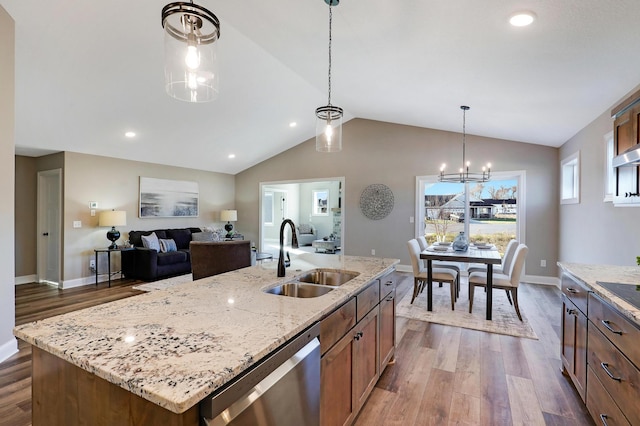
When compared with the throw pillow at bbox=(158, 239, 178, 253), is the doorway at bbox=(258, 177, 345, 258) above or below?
above

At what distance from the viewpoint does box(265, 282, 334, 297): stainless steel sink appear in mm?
1906

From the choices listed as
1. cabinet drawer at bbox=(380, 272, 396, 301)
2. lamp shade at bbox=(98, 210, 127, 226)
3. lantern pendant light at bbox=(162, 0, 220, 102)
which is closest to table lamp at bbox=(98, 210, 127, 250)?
lamp shade at bbox=(98, 210, 127, 226)

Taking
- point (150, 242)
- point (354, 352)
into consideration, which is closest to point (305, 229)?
point (150, 242)

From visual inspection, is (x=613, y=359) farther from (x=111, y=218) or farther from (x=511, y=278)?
(x=111, y=218)

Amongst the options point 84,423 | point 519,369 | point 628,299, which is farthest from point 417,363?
point 84,423

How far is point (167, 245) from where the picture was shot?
20.6 feet

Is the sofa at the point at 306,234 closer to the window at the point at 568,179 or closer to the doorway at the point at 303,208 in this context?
the doorway at the point at 303,208

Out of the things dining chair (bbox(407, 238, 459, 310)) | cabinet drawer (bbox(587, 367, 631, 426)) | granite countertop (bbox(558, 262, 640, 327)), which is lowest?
cabinet drawer (bbox(587, 367, 631, 426))

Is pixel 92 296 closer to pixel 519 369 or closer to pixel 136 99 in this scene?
pixel 136 99

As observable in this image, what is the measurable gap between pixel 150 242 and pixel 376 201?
462 centimetres

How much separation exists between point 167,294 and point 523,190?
6009 mm

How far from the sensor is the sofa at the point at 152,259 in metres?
5.66

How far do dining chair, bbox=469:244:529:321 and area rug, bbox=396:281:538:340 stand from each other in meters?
0.16

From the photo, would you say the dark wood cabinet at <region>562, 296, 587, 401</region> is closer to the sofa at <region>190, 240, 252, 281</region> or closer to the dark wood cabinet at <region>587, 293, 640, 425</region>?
the dark wood cabinet at <region>587, 293, 640, 425</region>
